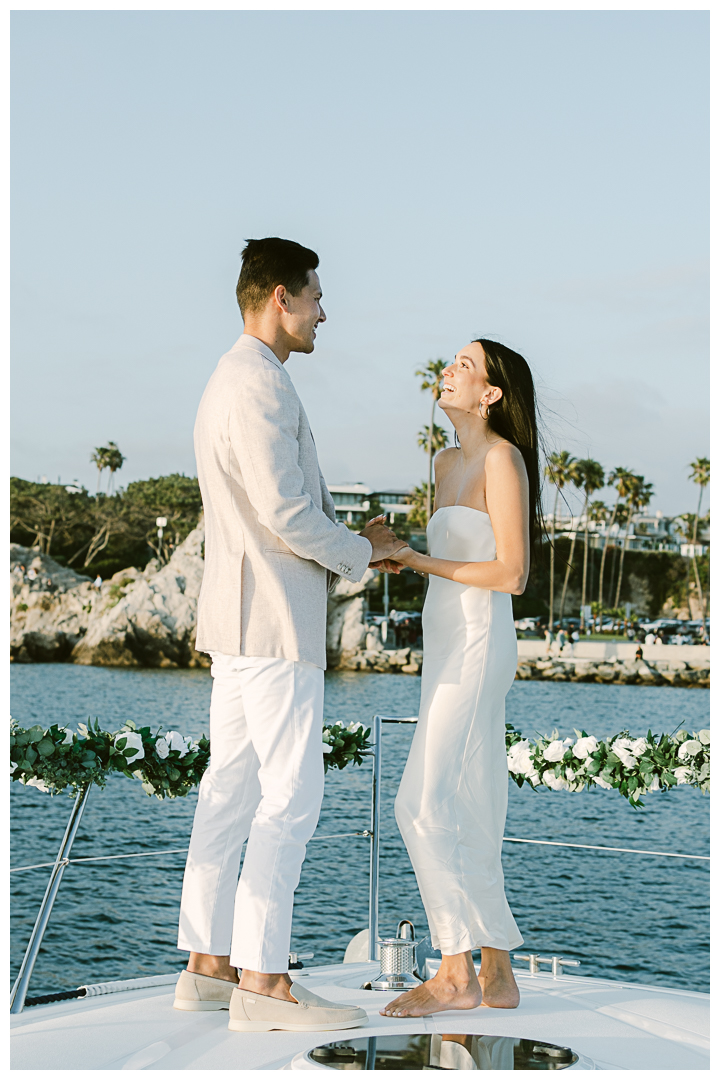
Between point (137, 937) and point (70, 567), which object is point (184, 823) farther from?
point (70, 567)

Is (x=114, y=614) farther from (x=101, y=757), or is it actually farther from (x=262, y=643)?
(x=262, y=643)

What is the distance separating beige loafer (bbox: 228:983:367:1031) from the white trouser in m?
0.08

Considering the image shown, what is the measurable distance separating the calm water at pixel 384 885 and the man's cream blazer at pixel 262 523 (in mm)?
5447

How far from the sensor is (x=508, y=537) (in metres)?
3.05

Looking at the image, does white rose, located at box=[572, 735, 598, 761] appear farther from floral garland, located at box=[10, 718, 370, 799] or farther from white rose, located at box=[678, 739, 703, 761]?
floral garland, located at box=[10, 718, 370, 799]

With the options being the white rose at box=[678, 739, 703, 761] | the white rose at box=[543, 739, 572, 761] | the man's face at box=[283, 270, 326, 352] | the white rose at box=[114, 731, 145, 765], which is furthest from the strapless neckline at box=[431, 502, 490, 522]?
the white rose at box=[114, 731, 145, 765]

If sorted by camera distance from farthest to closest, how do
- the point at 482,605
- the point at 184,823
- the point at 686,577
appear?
the point at 686,577, the point at 184,823, the point at 482,605

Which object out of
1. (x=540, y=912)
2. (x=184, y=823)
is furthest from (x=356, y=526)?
(x=540, y=912)

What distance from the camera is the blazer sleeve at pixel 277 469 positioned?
2.69m

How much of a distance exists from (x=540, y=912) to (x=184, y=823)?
8.36 meters

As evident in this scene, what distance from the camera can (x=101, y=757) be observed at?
3.15 meters

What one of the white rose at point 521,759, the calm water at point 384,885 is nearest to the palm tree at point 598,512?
the calm water at point 384,885

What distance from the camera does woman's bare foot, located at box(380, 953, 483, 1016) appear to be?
279 cm

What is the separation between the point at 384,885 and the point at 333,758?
13.9 m
